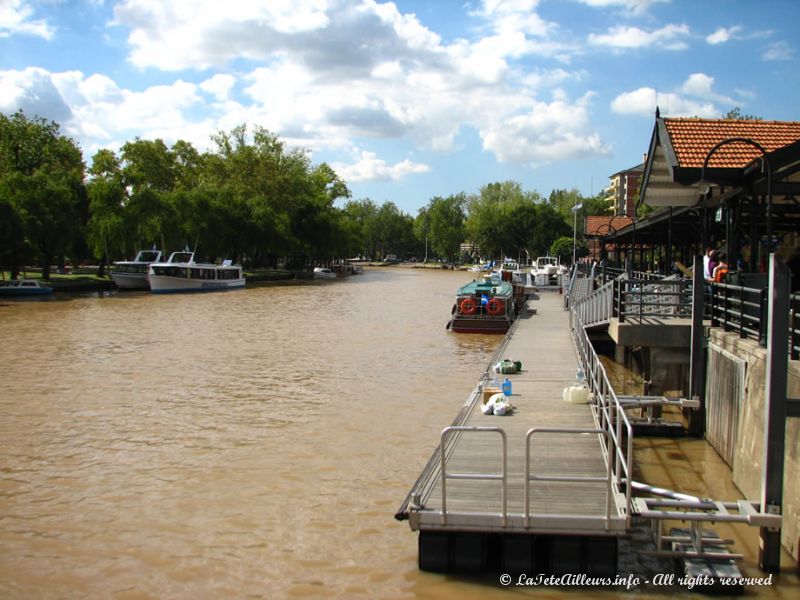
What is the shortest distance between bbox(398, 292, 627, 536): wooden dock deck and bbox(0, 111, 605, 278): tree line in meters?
40.6

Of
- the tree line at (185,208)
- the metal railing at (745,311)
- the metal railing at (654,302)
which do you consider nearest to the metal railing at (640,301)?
the metal railing at (654,302)

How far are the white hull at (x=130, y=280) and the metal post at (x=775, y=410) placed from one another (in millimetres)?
55783

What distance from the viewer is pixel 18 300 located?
4497 centimetres

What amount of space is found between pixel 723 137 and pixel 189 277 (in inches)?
2012

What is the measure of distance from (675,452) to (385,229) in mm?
163838

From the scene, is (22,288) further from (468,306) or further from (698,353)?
(698,353)

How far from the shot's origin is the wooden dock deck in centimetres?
793

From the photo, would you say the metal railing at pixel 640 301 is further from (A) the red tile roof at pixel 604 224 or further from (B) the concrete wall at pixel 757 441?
(A) the red tile roof at pixel 604 224

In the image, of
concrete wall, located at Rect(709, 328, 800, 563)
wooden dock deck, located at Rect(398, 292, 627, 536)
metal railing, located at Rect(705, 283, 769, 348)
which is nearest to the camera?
wooden dock deck, located at Rect(398, 292, 627, 536)

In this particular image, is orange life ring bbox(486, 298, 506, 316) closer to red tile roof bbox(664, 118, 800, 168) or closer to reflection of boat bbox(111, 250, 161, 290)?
red tile roof bbox(664, 118, 800, 168)

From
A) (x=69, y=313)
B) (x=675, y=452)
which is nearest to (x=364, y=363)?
(x=675, y=452)

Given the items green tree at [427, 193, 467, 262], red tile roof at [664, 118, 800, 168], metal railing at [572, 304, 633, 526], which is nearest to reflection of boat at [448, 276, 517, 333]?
metal railing at [572, 304, 633, 526]

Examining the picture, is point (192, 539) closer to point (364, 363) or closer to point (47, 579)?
point (47, 579)

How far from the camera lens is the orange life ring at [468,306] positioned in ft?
110
